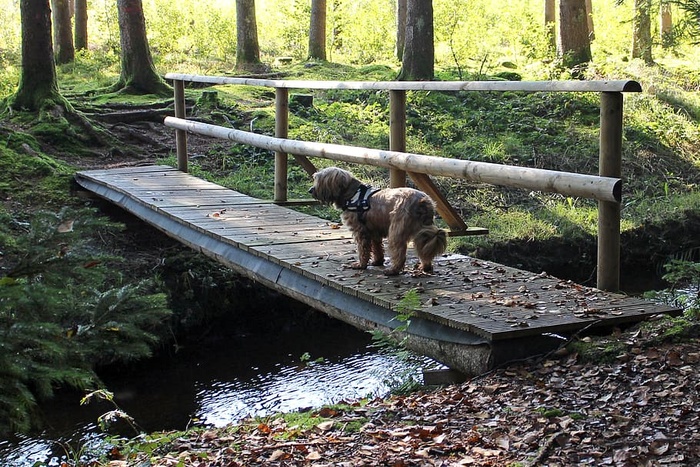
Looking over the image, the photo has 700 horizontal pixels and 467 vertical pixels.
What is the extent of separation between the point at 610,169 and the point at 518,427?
238cm

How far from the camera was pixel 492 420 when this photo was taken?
175 inches

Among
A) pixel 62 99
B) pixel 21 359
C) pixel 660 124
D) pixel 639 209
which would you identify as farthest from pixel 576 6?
pixel 21 359

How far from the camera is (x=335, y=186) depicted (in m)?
7.03

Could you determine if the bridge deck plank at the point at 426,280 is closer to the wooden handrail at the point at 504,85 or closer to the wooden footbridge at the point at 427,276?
the wooden footbridge at the point at 427,276

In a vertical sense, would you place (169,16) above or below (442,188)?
above

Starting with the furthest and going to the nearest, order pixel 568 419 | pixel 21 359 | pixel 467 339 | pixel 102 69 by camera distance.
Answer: pixel 102 69 < pixel 467 339 < pixel 21 359 < pixel 568 419

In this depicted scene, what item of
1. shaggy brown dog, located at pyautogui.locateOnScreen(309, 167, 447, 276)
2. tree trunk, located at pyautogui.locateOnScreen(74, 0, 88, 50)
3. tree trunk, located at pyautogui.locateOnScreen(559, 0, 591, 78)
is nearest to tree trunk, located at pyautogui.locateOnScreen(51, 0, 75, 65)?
tree trunk, located at pyautogui.locateOnScreen(74, 0, 88, 50)

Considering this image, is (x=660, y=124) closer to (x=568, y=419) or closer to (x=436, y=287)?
(x=436, y=287)

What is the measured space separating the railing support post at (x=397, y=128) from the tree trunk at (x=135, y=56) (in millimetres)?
9754

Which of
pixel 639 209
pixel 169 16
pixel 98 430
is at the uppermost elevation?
pixel 169 16

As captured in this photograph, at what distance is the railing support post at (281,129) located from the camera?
1014 centimetres

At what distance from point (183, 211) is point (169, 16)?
21.2m

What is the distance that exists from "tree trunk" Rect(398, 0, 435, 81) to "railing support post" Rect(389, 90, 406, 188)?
8.99m

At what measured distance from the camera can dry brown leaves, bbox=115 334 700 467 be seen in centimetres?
396
